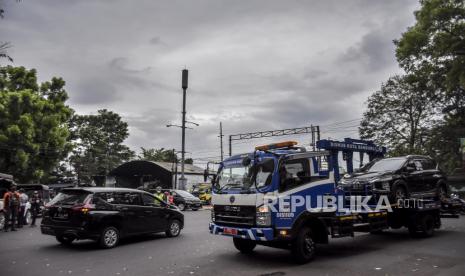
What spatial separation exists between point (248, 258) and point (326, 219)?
2.08m

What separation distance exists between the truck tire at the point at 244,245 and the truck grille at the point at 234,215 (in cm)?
98

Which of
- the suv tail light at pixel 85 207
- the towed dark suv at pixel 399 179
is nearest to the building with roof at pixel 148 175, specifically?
the towed dark suv at pixel 399 179

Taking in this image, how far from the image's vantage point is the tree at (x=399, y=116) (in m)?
38.5

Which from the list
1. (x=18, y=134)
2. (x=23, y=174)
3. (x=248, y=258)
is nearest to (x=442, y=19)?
(x=248, y=258)

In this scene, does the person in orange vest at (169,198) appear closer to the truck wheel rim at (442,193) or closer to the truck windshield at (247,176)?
the truck wheel rim at (442,193)

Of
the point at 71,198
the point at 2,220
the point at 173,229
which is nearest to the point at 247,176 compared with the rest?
the point at 71,198

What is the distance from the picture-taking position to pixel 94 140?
58406 millimetres

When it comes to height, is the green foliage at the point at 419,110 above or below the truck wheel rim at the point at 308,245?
above

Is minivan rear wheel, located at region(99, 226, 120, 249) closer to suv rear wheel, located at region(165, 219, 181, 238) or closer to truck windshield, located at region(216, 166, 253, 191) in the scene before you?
suv rear wheel, located at region(165, 219, 181, 238)

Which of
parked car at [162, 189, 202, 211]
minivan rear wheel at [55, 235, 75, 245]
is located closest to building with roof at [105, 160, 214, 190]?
parked car at [162, 189, 202, 211]

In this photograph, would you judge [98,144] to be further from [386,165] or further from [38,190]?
[386,165]

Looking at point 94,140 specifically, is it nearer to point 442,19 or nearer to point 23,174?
point 23,174

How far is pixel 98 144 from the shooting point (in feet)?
195

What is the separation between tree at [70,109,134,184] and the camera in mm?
55875
